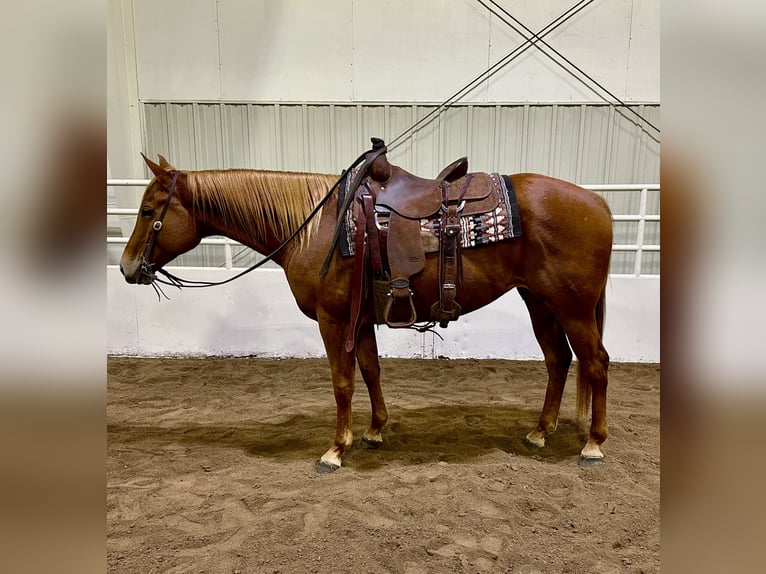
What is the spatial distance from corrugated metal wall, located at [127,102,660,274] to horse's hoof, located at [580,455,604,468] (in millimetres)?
3373

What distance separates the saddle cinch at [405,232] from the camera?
1.90 metres

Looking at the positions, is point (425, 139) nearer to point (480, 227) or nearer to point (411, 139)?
point (411, 139)

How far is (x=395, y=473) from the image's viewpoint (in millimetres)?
2004

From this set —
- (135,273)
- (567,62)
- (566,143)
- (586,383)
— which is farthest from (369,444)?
(567,62)

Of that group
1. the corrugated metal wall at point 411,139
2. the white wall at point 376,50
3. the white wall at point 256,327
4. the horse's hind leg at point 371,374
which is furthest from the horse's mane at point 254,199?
the white wall at point 376,50

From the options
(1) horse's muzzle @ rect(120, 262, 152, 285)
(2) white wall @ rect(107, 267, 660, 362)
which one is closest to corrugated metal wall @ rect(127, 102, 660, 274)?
(2) white wall @ rect(107, 267, 660, 362)

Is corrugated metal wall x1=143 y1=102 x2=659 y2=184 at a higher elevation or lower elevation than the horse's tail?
higher

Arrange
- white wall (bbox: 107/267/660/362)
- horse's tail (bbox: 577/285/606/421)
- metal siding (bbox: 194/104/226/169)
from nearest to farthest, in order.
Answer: horse's tail (bbox: 577/285/606/421) → white wall (bbox: 107/267/660/362) → metal siding (bbox: 194/104/226/169)

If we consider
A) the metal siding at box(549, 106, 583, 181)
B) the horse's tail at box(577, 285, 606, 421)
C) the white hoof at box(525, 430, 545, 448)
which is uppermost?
the metal siding at box(549, 106, 583, 181)

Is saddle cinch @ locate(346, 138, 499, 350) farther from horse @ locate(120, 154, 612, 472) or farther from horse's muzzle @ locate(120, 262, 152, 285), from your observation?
horse's muzzle @ locate(120, 262, 152, 285)

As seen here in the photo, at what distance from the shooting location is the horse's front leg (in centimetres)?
201

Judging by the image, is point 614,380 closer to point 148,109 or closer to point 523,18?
point 523,18

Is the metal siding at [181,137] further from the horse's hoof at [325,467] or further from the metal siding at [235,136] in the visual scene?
the horse's hoof at [325,467]
